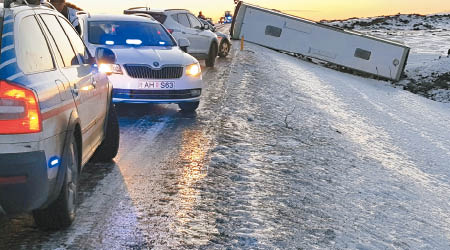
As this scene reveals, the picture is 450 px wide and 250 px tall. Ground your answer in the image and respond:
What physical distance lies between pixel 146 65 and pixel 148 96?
494 millimetres

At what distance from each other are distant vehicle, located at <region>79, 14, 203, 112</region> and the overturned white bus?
20.2 meters

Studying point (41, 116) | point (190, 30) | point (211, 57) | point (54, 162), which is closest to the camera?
point (41, 116)

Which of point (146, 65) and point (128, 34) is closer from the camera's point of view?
point (146, 65)

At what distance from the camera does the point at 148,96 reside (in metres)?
9.88

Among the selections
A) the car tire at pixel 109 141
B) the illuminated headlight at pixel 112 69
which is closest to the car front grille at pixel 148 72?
the illuminated headlight at pixel 112 69

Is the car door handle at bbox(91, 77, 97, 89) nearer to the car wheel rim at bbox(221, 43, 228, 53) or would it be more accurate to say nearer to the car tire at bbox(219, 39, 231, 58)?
the car tire at bbox(219, 39, 231, 58)

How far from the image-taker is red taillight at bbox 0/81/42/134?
3602mm

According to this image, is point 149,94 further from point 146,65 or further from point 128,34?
point 128,34

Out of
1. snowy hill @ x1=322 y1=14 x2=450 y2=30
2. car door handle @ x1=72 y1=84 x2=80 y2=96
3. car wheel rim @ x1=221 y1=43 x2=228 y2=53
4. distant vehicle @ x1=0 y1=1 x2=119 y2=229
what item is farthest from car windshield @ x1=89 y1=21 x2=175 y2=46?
snowy hill @ x1=322 y1=14 x2=450 y2=30

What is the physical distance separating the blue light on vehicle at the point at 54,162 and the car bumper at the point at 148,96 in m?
5.79

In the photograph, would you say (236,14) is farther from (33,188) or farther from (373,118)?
(33,188)

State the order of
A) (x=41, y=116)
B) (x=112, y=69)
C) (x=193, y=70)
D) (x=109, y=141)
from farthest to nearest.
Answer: (x=193, y=70) < (x=112, y=69) < (x=109, y=141) < (x=41, y=116)

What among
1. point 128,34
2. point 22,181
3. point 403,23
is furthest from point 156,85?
point 403,23

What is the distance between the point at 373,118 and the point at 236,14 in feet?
60.3
